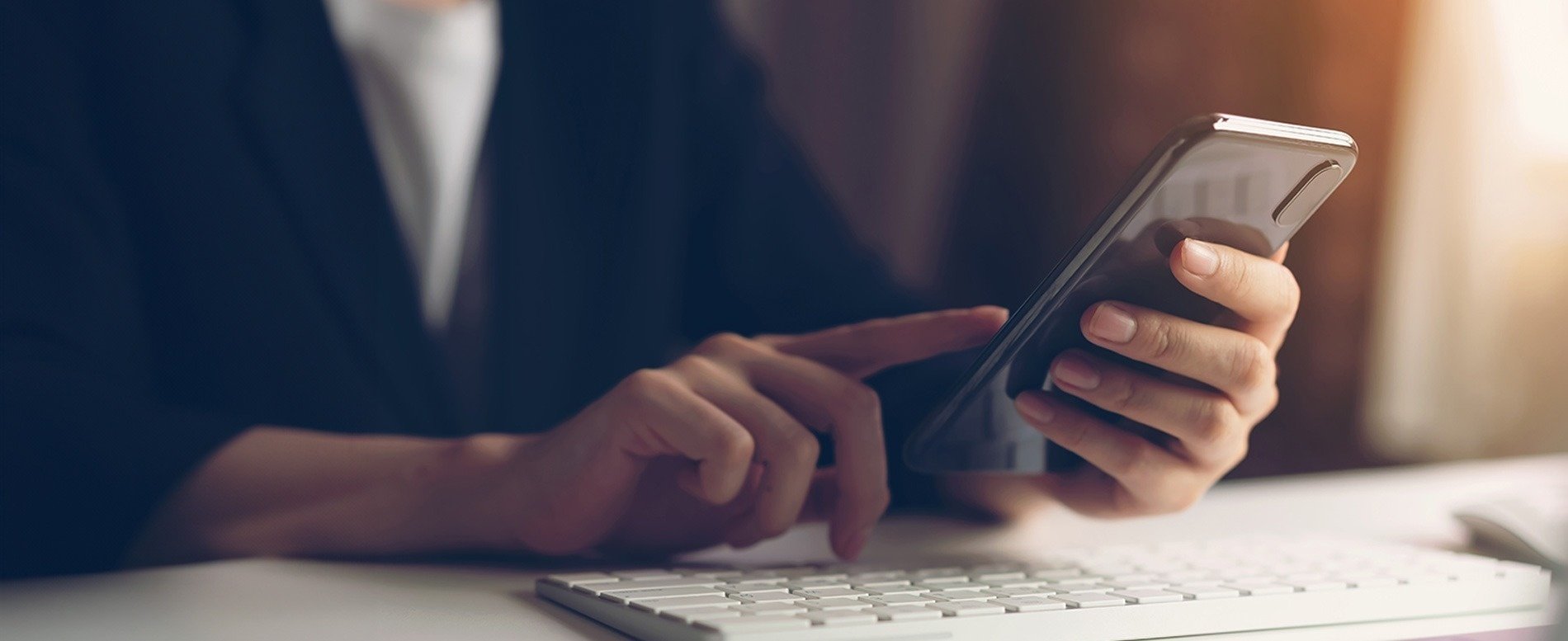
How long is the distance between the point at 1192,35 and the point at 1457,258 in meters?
0.72

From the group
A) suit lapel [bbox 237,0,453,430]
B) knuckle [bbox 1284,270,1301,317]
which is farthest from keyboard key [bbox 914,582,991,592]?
suit lapel [bbox 237,0,453,430]

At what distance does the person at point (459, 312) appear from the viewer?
0.55m

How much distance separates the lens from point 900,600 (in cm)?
41

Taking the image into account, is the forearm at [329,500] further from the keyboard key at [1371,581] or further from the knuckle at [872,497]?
Answer: the keyboard key at [1371,581]

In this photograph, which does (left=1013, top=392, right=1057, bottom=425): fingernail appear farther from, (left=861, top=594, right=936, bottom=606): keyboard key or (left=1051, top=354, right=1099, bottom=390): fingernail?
(left=861, top=594, right=936, bottom=606): keyboard key

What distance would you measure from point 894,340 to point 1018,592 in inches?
7.8

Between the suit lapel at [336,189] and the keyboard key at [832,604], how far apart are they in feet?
2.32

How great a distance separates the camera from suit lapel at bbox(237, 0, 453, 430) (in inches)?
38.2

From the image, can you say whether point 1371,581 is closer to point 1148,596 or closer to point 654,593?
point 1148,596

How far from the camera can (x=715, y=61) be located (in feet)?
4.07

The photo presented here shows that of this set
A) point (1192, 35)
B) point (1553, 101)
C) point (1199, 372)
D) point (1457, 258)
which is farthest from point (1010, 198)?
point (1199, 372)

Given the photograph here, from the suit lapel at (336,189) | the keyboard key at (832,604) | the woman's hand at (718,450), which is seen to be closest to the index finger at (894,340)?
the woman's hand at (718,450)

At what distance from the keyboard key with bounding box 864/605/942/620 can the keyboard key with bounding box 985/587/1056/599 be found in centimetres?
5

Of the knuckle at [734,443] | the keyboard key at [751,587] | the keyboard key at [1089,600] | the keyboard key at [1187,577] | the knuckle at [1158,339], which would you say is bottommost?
the keyboard key at [1187,577]
